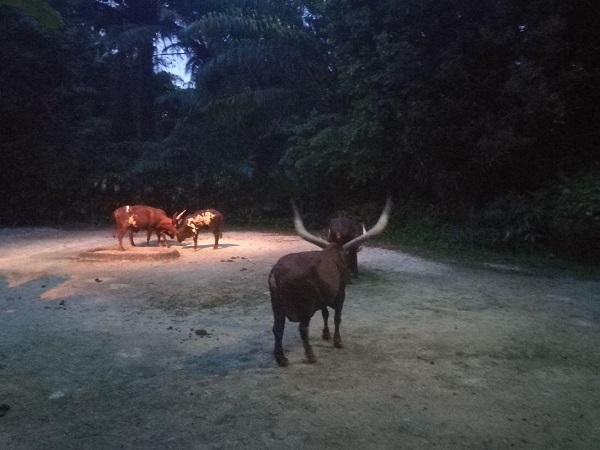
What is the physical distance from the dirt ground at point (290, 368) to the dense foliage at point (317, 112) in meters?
4.88

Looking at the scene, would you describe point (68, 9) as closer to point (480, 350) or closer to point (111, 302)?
point (111, 302)

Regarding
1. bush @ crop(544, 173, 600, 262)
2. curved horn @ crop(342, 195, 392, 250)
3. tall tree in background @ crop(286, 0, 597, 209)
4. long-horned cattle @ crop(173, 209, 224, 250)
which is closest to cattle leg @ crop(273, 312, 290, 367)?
curved horn @ crop(342, 195, 392, 250)

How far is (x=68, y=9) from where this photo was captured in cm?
1811

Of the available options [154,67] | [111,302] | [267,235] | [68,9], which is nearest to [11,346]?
[111,302]

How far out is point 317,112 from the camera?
1639 cm

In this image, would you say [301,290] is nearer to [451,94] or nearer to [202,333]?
[202,333]

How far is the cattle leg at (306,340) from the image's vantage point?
4332 millimetres

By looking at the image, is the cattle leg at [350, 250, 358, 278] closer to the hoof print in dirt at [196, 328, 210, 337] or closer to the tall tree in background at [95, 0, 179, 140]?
the hoof print in dirt at [196, 328, 210, 337]

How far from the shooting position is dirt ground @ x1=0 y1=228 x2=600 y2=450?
3225 millimetres

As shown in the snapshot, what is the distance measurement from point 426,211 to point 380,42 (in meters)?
5.23

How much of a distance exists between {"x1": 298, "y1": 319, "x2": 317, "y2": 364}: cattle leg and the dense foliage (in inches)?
310

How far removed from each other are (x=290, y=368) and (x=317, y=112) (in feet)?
42.8

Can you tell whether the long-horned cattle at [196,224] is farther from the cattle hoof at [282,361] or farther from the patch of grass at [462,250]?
the cattle hoof at [282,361]

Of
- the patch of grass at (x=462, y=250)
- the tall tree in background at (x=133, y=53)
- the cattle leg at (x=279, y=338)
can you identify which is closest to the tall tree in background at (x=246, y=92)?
the tall tree in background at (x=133, y=53)
